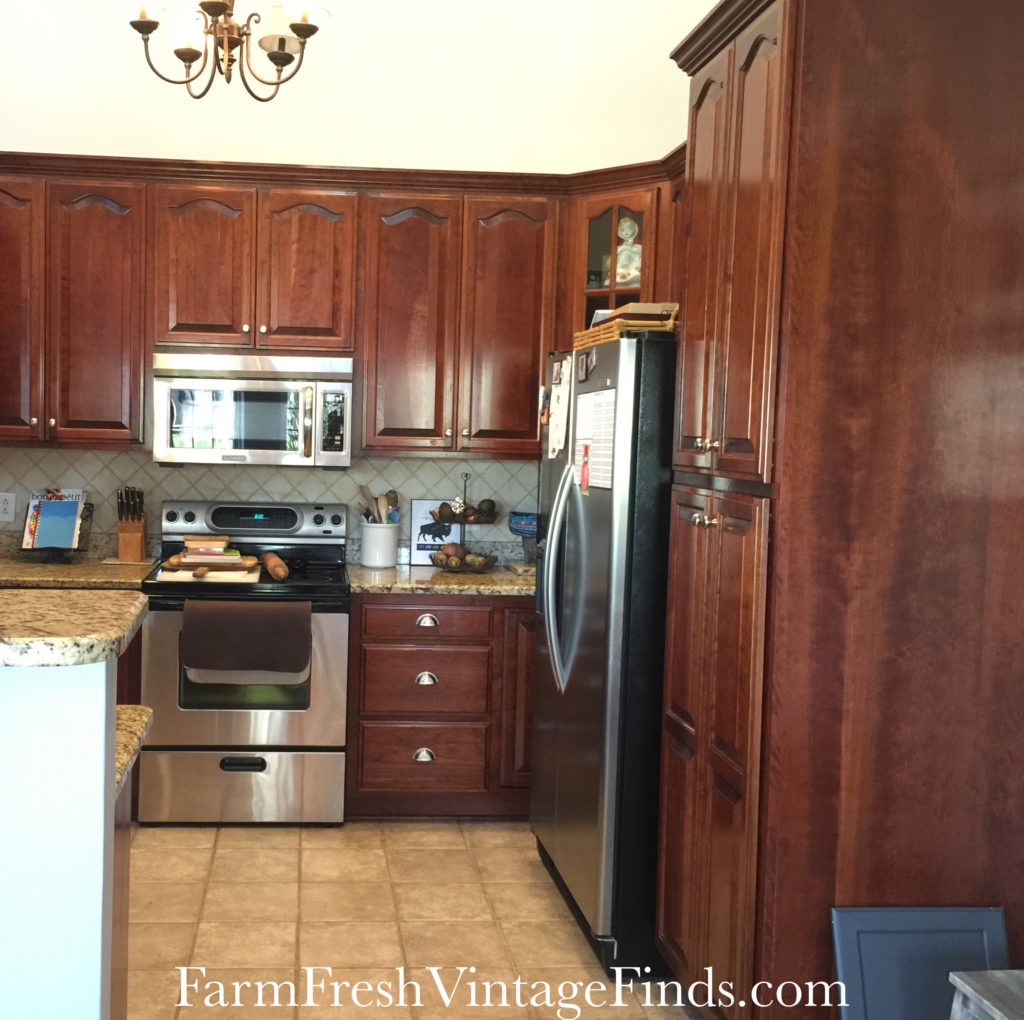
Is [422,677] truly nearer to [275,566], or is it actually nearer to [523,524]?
[275,566]

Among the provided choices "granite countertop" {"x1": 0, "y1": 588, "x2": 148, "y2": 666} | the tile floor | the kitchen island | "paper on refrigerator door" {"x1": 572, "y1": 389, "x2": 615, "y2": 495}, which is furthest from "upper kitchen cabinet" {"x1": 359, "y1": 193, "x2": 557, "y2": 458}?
the kitchen island

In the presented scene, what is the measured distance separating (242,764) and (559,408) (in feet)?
5.56

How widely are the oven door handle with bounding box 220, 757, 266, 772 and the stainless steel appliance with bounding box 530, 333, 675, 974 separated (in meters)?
1.33

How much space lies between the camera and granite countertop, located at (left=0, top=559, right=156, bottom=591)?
4.07m

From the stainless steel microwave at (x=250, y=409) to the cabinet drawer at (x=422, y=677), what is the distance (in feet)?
2.41

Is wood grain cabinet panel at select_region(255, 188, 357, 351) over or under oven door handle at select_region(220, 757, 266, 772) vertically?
over

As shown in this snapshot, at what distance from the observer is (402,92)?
4.57m

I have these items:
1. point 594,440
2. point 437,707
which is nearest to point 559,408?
point 594,440

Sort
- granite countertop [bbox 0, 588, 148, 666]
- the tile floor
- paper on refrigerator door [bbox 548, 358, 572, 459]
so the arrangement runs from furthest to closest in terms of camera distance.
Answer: paper on refrigerator door [bbox 548, 358, 572, 459]
the tile floor
granite countertop [bbox 0, 588, 148, 666]

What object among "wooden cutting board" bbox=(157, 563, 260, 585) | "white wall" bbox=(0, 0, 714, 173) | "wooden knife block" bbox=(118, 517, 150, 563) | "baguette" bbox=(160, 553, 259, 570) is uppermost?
"white wall" bbox=(0, 0, 714, 173)

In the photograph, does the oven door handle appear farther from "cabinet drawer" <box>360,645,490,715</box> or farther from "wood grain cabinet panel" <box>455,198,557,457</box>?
"wood grain cabinet panel" <box>455,198,557,457</box>

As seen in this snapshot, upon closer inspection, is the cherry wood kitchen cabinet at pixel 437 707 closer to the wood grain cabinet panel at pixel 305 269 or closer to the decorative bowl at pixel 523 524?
the decorative bowl at pixel 523 524

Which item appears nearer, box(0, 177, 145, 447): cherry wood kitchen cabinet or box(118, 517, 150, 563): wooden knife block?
box(0, 177, 145, 447): cherry wood kitchen cabinet

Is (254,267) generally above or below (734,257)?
above
